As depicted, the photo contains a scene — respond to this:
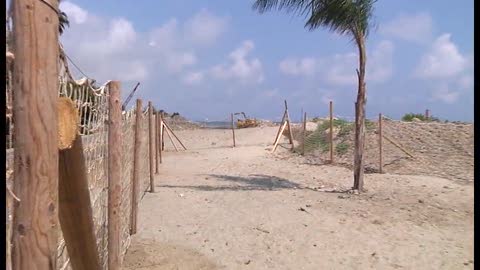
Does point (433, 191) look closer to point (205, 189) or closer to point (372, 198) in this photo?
point (372, 198)

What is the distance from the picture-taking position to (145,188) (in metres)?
9.05

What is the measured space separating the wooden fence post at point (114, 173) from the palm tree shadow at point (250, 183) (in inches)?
219

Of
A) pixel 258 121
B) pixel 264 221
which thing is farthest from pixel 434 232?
pixel 258 121

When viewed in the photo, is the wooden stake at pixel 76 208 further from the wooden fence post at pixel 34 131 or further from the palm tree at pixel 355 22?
the palm tree at pixel 355 22

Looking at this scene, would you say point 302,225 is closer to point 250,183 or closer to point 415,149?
point 250,183

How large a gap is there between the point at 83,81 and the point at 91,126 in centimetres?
50

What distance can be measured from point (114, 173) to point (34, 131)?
2.41 meters

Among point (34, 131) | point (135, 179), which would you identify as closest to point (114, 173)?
point (135, 179)

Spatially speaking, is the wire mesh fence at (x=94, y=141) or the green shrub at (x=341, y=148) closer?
the wire mesh fence at (x=94, y=141)

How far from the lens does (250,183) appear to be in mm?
10648

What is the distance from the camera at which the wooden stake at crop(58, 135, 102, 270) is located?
2.26 metres

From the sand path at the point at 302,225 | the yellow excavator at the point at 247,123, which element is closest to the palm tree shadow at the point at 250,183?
the sand path at the point at 302,225

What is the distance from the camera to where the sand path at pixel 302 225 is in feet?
16.5

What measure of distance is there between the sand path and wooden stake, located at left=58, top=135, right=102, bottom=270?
93.0 inches
